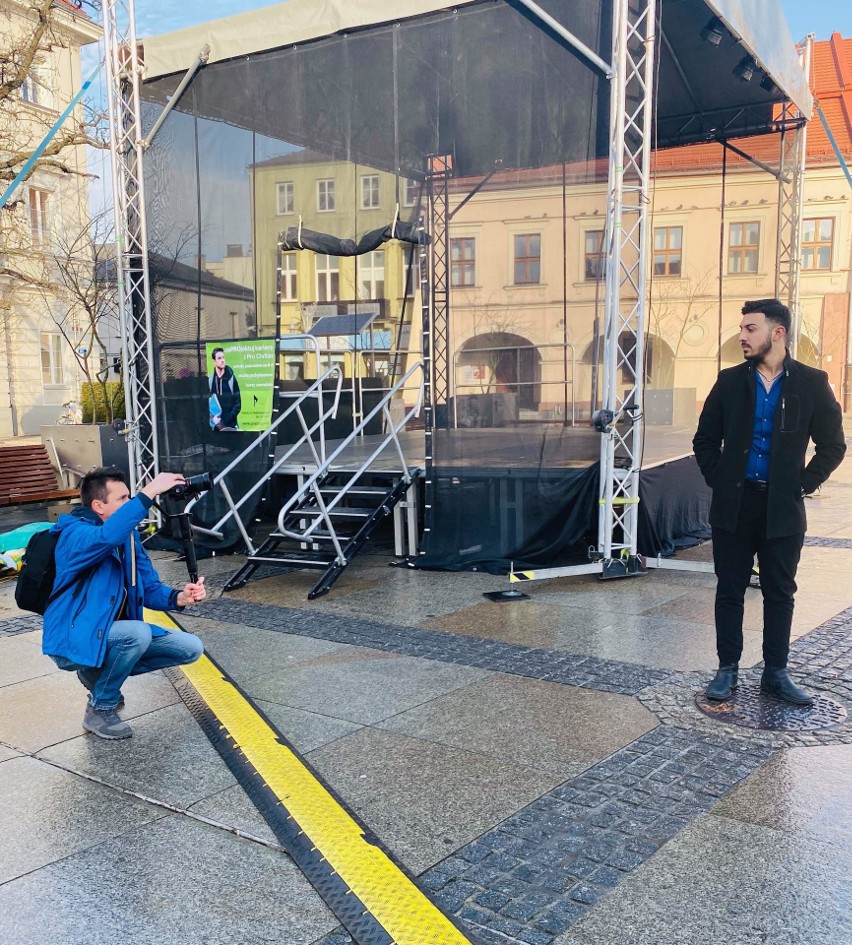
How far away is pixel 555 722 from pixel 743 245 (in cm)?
1044

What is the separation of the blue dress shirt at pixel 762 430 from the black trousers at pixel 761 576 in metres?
0.10

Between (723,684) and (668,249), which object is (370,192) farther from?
(668,249)

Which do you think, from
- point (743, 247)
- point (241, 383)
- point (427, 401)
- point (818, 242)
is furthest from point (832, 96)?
point (241, 383)

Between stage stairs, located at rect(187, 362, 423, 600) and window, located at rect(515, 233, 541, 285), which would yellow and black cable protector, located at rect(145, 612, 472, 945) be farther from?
window, located at rect(515, 233, 541, 285)

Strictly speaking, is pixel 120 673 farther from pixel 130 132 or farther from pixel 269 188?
pixel 130 132

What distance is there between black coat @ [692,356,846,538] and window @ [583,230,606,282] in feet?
10.2

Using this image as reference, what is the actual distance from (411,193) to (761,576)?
5264 millimetres

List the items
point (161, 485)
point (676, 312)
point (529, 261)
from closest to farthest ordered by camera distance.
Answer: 1. point (161, 485)
2. point (529, 261)
3. point (676, 312)

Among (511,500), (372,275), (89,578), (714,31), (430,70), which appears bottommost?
(511,500)

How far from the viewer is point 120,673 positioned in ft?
13.6

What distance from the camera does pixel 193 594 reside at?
13.1 feet

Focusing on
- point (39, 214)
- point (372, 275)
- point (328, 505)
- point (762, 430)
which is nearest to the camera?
point (762, 430)

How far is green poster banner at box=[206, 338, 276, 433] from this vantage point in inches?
340

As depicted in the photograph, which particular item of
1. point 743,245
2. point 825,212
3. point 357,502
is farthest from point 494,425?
point 825,212
